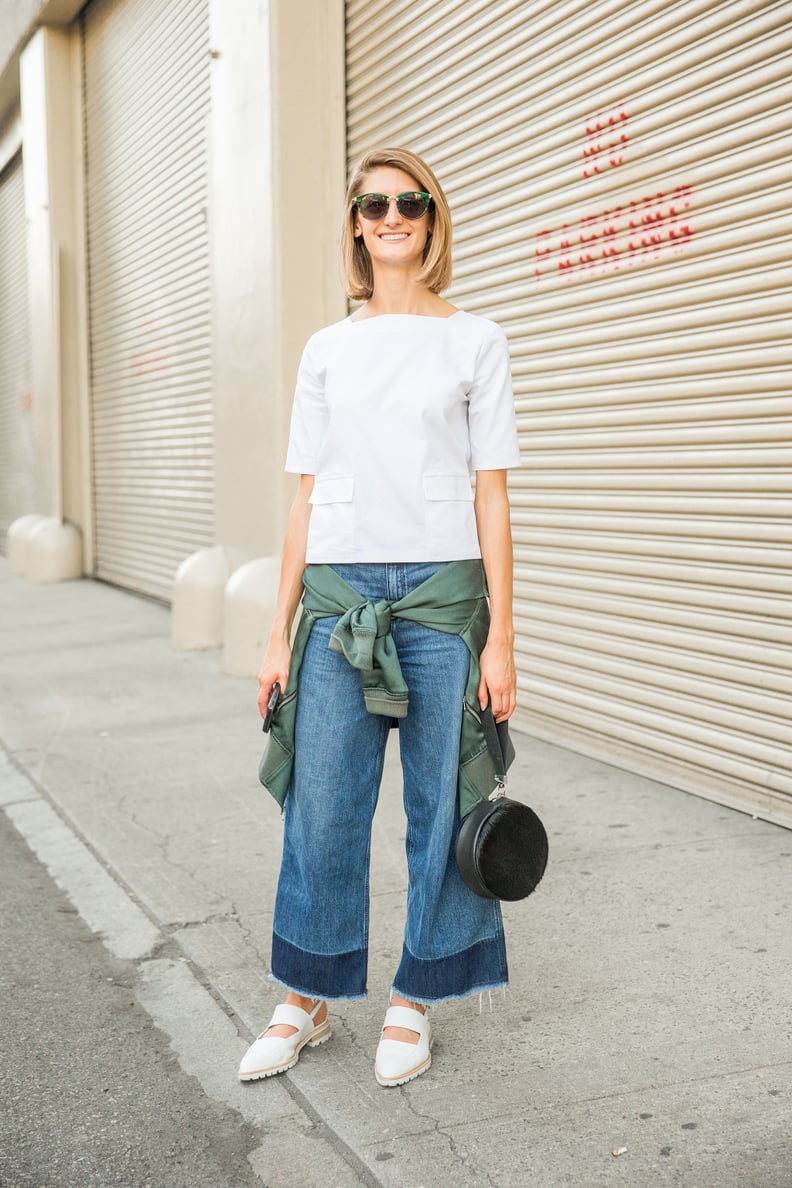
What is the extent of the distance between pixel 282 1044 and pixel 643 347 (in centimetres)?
339

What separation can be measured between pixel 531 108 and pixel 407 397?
3865mm

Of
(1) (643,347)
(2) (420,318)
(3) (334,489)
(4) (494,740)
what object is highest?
(1) (643,347)

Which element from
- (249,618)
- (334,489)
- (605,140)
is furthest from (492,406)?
(249,618)

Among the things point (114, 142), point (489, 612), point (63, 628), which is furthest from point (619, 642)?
point (114, 142)

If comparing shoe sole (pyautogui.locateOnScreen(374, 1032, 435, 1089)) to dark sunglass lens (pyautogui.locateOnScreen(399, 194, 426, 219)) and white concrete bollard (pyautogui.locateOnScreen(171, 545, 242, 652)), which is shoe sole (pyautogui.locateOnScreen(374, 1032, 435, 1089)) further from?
white concrete bollard (pyautogui.locateOnScreen(171, 545, 242, 652))

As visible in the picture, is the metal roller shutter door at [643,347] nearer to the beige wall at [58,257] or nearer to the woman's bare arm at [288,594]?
the woman's bare arm at [288,594]

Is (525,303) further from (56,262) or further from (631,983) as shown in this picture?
(56,262)

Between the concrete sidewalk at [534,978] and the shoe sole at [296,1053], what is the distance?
25 mm

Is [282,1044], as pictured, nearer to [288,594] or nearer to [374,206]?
[288,594]

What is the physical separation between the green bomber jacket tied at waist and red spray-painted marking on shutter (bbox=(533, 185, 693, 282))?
2819mm

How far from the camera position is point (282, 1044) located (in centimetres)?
290

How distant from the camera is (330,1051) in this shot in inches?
118

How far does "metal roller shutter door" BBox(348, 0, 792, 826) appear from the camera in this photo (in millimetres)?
4637

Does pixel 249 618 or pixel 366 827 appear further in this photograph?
pixel 249 618
